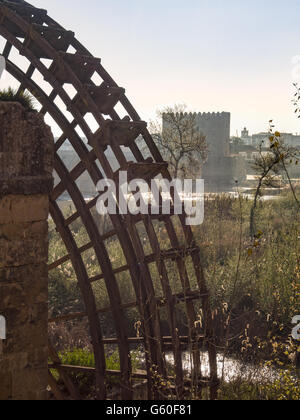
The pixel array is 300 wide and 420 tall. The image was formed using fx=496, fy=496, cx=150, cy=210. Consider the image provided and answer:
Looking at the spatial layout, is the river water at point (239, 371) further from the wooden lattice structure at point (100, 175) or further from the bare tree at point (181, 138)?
the bare tree at point (181, 138)

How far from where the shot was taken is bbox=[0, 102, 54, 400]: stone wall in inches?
142

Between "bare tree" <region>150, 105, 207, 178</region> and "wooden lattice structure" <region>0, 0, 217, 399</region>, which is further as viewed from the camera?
"bare tree" <region>150, 105, 207, 178</region>

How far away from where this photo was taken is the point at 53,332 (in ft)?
31.7

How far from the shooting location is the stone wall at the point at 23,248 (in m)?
3.62

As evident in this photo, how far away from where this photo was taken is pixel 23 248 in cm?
369

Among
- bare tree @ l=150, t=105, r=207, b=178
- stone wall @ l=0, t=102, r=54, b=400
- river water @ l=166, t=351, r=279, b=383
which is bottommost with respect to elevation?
river water @ l=166, t=351, r=279, b=383

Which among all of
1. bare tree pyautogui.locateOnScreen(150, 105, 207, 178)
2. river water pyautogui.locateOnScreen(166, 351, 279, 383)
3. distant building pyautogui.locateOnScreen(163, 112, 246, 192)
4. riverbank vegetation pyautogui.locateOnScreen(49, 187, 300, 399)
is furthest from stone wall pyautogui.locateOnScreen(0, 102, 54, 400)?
distant building pyautogui.locateOnScreen(163, 112, 246, 192)

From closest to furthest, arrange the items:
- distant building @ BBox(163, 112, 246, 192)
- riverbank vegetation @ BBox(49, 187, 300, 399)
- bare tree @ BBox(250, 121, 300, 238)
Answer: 1. bare tree @ BBox(250, 121, 300, 238)
2. riverbank vegetation @ BBox(49, 187, 300, 399)
3. distant building @ BBox(163, 112, 246, 192)

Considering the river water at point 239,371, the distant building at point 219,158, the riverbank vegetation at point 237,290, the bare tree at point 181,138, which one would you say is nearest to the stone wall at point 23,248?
the river water at point 239,371

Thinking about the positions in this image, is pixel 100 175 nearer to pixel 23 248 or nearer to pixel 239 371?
pixel 23 248

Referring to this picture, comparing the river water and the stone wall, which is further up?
the stone wall

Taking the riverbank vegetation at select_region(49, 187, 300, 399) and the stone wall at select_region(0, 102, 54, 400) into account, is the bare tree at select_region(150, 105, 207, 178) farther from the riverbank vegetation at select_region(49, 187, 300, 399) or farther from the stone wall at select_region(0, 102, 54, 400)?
the stone wall at select_region(0, 102, 54, 400)
